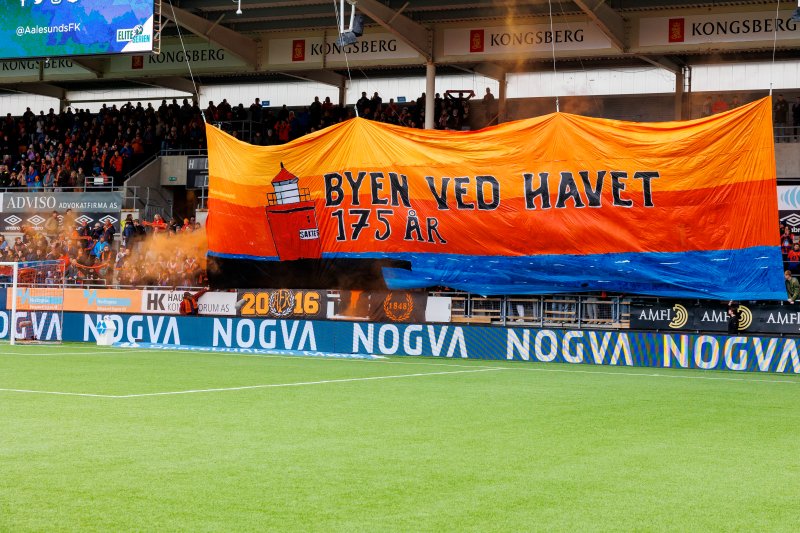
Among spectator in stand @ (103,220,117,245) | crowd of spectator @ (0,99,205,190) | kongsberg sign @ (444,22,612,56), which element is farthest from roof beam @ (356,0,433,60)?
spectator in stand @ (103,220,117,245)

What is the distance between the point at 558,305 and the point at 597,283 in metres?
2.19

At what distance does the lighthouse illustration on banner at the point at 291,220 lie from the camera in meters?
22.7

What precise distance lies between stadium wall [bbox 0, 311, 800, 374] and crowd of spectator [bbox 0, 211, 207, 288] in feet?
5.16

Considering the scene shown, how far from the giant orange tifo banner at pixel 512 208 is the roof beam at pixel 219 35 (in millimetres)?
9123

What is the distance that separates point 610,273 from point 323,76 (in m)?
20.3

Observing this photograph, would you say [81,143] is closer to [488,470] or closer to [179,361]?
[179,361]

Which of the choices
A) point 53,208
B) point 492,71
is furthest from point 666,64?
point 53,208

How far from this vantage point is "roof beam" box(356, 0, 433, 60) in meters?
28.4

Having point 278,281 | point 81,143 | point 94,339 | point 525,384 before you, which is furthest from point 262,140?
point 525,384

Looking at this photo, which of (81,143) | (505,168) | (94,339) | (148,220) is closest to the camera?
(505,168)

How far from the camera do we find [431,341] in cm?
Answer: 2292

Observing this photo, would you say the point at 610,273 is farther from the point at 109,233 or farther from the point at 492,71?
the point at 109,233

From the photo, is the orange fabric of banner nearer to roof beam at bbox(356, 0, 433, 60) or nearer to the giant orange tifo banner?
the giant orange tifo banner

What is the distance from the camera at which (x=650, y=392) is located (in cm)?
1465
